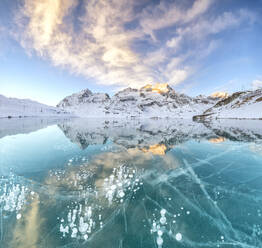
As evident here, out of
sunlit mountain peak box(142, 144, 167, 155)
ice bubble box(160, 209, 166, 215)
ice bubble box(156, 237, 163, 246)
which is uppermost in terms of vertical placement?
sunlit mountain peak box(142, 144, 167, 155)

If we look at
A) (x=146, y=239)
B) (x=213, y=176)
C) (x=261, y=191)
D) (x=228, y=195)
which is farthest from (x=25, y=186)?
(x=261, y=191)

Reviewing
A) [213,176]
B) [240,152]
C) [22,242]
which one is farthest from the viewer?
[240,152]

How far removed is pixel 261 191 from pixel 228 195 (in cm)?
263

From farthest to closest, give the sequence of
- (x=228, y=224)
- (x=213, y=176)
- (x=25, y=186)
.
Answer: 1. (x=213, y=176)
2. (x=25, y=186)
3. (x=228, y=224)

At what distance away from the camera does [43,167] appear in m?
12.7

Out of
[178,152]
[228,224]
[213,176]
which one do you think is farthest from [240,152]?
[228,224]

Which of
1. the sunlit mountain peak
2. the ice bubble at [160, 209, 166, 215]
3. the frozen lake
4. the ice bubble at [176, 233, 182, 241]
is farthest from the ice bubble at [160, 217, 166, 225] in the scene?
the sunlit mountain peak

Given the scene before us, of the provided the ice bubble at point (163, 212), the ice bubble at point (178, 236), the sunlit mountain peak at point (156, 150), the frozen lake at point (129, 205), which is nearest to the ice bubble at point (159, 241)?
the frozen lake at point (129, 205)

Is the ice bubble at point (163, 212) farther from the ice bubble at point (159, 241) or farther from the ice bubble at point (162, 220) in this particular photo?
the ice bubble at point (159, 241)

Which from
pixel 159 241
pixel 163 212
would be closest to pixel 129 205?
pixel 163 212

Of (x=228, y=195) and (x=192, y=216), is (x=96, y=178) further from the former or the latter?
(x=228, y=195)

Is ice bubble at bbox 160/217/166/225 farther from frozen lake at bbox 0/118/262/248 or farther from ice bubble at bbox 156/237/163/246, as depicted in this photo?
ice bubble at bbox 156/237/163/246

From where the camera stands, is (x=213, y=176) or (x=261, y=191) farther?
(x=213, y=176)

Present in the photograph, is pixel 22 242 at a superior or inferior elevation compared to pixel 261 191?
inferior
